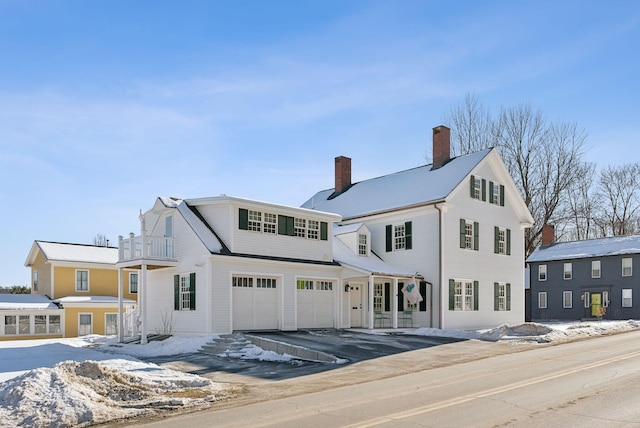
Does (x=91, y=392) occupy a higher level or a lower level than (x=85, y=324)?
higher

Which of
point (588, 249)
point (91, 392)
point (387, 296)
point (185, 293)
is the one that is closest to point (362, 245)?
point (387, 296)

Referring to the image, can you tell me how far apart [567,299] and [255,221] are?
32.9 m

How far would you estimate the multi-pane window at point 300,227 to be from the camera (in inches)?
1044

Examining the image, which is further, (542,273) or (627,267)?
(542,273)

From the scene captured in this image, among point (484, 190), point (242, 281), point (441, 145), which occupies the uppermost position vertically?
point (441, 145)

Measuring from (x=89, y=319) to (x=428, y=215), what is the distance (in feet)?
71.0

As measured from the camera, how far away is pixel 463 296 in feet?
98.1

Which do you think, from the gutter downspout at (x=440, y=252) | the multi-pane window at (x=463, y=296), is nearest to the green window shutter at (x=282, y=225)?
the gutter downspout at (x=440, y=252)

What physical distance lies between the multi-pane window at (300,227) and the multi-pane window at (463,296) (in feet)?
26.6

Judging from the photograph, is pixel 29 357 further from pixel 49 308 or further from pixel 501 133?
pixel 501 133

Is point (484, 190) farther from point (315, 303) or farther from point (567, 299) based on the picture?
point (567, 299)

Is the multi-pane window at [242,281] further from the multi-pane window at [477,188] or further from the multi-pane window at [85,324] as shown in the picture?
the multi-pane window at [85,324]

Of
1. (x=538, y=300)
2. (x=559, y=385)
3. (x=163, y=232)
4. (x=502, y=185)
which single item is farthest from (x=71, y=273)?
(x=538, y=300)

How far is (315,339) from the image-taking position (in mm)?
22172
